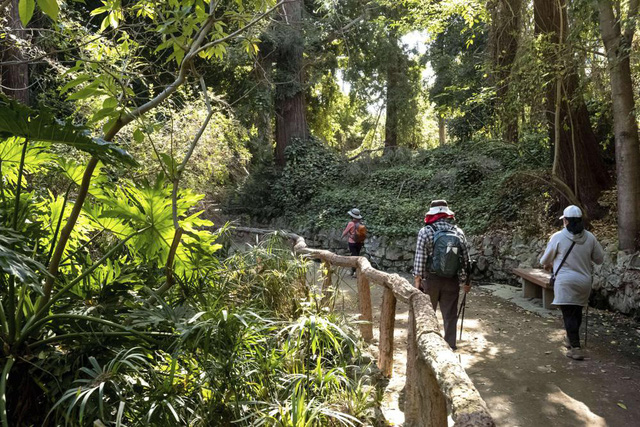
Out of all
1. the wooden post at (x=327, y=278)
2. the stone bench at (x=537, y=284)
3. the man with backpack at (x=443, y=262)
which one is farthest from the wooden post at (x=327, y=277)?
the stone bench at (x=537, y=284)

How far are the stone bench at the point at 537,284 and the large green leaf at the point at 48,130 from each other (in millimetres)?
7119

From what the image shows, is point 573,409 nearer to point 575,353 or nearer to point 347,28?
point 575,353

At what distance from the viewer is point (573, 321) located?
589 centimetres

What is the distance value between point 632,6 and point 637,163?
2.41 meters

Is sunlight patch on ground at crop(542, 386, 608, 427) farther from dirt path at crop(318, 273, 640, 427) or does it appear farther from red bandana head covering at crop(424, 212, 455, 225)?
red bandana head covering at crop(424, 212, 455, 225)

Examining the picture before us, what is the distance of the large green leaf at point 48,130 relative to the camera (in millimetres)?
2705

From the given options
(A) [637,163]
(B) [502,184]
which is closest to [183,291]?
(A) [637,163]

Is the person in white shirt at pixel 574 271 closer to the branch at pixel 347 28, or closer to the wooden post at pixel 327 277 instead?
the wooden post at pixel 327 277

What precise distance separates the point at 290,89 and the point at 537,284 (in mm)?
12292

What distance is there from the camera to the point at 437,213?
570 centimetres

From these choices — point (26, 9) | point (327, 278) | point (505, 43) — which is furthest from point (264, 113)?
point (26, 9)

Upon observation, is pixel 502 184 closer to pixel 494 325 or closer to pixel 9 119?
pixel 494 325

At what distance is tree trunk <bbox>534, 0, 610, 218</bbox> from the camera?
954 centimetres

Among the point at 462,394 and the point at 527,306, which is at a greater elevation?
the point at 462,394
